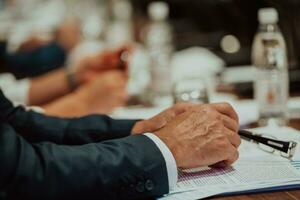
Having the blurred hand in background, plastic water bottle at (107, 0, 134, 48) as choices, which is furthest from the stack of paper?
plastic water bottle at (107, 0, 134, 48)

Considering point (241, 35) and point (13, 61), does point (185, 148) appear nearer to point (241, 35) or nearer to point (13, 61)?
A: point (241, 35)

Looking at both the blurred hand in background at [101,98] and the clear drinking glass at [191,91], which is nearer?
the clear drinking glass at [191,91]

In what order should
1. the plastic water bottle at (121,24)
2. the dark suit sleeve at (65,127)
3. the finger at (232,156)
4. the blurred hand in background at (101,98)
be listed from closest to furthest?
the finger at (232,156) → the dark suit sleeve at (65,127) → the blurred hand in background at (101,98) → the plastic water bottle at (121,24)

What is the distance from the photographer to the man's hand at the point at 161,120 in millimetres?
935

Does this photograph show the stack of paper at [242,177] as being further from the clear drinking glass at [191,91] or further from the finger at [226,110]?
the clear drinking glass at [191,91]

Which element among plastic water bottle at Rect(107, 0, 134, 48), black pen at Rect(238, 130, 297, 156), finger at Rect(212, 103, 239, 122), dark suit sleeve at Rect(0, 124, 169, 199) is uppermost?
plastic water bottle at Rect(107, 0, 134, 48)

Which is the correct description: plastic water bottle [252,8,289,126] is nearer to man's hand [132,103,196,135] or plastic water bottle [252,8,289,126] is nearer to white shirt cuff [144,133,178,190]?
man's hand [132,103,196,135]

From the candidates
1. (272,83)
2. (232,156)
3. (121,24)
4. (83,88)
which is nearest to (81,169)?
(232,156)

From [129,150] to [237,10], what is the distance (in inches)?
67.8

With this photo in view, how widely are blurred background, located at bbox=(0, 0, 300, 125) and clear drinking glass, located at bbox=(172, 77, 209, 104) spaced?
11 millimetres

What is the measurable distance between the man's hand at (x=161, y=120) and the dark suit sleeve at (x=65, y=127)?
3 cm

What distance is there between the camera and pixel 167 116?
3.11ft

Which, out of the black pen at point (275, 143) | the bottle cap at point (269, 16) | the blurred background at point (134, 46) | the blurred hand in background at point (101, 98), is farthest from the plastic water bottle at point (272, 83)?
the blurred hand in background at point (101, 98)

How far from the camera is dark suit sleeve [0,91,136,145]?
41.1 inches
